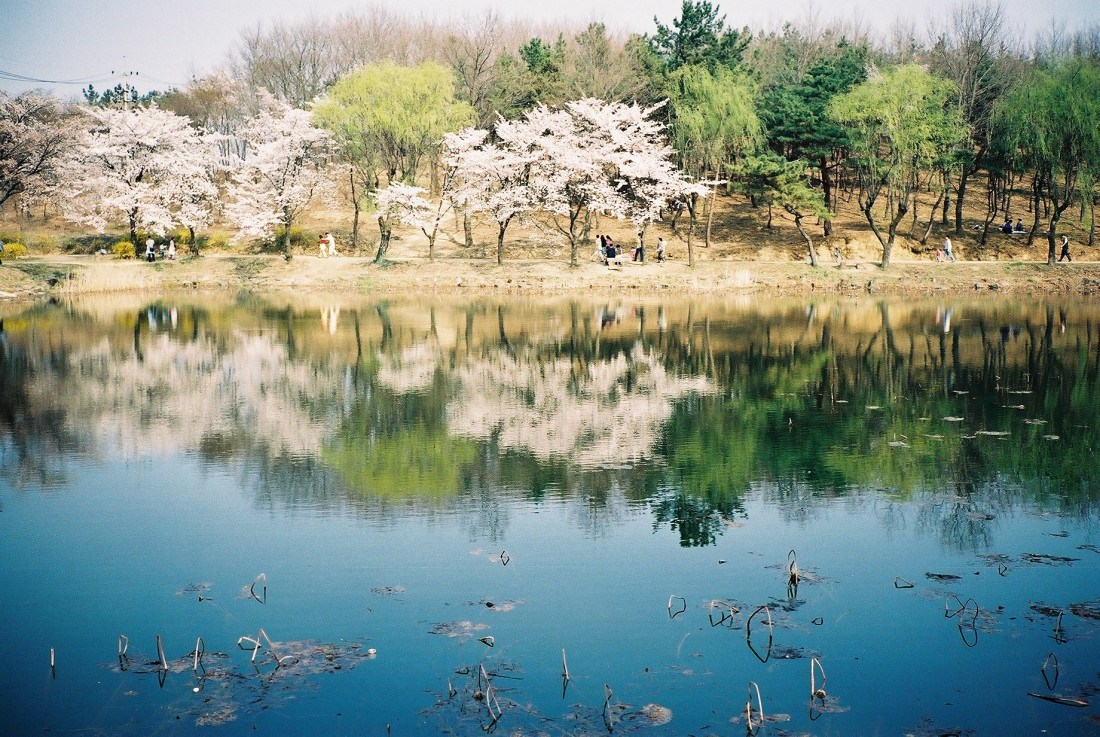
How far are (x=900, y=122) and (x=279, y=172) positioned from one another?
3427cm

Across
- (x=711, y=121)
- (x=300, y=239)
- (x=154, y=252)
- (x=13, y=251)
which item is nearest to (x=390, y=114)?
(x=300, y=239)

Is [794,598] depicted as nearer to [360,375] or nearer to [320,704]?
[320,704]

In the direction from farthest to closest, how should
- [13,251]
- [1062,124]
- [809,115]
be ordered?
[13,251] → [809,115] → [1062,124]

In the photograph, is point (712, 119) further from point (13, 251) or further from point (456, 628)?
point (456, 628)

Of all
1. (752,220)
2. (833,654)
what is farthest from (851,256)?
(833,654)

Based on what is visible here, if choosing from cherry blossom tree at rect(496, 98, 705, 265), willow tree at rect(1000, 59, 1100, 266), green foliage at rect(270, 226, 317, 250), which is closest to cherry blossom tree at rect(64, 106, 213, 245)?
green foliage at rect(270, 226, 317, 250)

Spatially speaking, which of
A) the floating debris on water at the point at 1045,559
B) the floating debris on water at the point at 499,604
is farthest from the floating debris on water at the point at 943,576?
the floating debris on water at the point at 499,604

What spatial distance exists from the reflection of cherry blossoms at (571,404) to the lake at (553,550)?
0.13m

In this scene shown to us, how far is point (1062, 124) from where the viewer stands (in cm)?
4694

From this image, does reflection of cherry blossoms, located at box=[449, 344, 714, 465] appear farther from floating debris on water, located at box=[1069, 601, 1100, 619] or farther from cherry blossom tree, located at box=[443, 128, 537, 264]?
cherry blossom tree, located at box=[443, 128, 537, 264]

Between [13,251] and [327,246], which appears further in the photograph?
[327,246]

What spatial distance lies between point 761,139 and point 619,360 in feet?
104

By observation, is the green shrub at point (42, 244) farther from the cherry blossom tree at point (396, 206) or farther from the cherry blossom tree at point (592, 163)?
the cherry blossom tree at point (592, 163)

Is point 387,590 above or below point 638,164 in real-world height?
below
